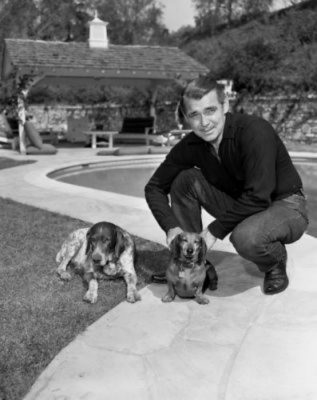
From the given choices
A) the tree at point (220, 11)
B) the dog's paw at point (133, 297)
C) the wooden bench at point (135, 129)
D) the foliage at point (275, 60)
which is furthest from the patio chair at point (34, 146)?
the tree at point (220, 11)

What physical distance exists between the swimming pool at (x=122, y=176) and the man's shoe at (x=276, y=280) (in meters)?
5.18

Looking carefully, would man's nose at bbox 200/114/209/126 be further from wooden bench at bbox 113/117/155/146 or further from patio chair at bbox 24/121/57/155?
wooden bench at bbox 113/117/155/146

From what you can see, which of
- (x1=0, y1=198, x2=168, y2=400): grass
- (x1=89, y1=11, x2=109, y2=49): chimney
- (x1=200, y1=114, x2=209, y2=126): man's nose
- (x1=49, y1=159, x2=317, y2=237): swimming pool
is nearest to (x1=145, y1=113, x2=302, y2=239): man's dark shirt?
(x1=200, y1=114, x2=209, y2=126): man's nose

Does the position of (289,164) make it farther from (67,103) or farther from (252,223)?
(67,103)

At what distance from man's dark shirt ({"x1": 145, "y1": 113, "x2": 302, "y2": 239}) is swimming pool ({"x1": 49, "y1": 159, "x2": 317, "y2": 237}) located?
541 centimetres

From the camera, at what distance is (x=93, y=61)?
18109mm

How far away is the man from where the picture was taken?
11.6ft

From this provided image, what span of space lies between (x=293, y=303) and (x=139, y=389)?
165 centimetres

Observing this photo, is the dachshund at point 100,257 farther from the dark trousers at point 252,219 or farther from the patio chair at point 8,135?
the patio chair at point 8,135

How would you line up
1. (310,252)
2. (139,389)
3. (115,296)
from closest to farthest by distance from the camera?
1. (139,389)
2. (115,296)
3. (310,252)

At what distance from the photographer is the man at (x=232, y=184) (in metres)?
3.54

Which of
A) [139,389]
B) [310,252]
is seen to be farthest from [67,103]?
[139,389]

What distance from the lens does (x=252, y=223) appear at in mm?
3717

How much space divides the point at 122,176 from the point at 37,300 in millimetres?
9123
